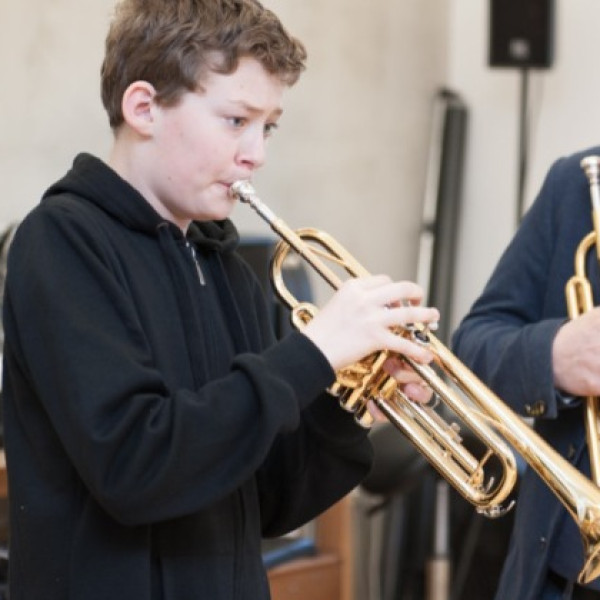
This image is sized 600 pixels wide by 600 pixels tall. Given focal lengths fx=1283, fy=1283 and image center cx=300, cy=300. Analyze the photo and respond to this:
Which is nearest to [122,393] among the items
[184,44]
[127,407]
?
[127,407]

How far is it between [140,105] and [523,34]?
233 centimetres

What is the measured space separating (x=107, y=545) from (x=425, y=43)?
2780 mm

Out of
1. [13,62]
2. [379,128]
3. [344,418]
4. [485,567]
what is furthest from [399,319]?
[379,128]

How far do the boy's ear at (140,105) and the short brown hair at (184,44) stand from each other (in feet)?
0.04

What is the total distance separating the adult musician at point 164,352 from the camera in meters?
1.22

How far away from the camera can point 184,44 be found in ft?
4.41

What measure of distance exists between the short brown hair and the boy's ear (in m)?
0.01

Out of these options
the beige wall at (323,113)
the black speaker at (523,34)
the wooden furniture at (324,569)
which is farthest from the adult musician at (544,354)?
the black speaker at (523,34)

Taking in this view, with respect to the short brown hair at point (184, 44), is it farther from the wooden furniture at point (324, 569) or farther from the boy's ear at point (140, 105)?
the wooden furniture at point (324, 569)

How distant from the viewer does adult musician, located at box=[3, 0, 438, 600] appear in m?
1.22

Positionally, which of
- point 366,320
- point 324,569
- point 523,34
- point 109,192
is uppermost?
point 523,34

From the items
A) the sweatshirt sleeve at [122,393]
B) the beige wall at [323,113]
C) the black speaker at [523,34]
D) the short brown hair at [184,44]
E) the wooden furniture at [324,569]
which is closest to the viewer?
the sweatshirt sleeve at [122,393]

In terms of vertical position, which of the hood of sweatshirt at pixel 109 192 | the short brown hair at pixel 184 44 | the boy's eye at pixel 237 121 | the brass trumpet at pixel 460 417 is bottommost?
the brass trumpet at pixel 460 417

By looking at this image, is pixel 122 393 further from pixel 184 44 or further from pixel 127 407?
pixel 184 44
